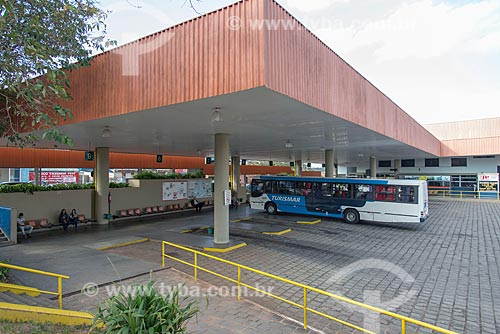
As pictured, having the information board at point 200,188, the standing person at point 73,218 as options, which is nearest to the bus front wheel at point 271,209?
the information board at point 200,188

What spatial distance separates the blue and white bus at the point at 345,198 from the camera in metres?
15.5

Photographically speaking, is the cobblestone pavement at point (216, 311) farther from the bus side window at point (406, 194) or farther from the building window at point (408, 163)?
the building window at point (408, 163)

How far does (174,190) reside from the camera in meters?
23.0

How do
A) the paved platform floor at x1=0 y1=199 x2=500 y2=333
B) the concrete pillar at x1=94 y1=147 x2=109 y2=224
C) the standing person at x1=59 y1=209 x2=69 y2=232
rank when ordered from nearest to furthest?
the paved platform floor at x1=0 y1=199 x2=500 y2=333 < the standing person at x1=59 y1=209 x2=69 y2=232 < the concrete pillar at x1=94 y1=147 x2=109 y2=224

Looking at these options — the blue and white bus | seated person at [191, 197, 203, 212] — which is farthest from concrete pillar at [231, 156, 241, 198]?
the blue and white bus

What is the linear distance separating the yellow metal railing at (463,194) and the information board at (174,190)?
2970cm

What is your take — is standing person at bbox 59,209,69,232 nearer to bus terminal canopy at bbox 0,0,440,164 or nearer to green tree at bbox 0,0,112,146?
bus terminal canopy at bbox 0,0,440,164

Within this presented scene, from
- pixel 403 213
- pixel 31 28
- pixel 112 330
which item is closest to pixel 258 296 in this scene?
pixel 112 330

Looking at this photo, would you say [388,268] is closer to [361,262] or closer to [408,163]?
[361,262]

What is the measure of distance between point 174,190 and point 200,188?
258cm

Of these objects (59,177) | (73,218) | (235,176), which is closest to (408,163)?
(235,176)

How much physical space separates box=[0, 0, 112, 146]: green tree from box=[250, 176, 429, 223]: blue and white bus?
1407cm

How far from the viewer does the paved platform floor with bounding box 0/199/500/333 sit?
6434 millimetres
